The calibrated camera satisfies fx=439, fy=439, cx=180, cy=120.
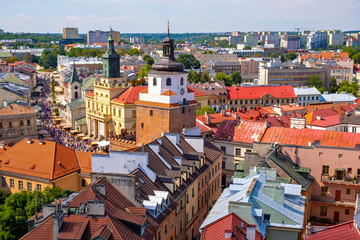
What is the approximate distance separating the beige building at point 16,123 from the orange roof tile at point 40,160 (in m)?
20.2

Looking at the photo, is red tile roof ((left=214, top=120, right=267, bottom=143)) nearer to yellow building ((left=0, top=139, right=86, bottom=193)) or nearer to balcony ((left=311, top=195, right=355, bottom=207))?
balcony ((left=311, top=195, right=355, bottom=207))

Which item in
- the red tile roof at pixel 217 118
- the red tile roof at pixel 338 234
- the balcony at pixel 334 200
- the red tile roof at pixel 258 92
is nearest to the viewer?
the red tile roof at pixel 338 234

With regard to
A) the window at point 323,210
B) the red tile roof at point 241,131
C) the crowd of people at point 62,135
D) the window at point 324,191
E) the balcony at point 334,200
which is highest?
the red tile roof at point 241,131

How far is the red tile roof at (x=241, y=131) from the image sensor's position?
174 feet

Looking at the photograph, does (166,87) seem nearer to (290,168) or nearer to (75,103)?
(290,168)

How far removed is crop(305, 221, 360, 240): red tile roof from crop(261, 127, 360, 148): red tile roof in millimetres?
20523

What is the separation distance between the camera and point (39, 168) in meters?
45.3

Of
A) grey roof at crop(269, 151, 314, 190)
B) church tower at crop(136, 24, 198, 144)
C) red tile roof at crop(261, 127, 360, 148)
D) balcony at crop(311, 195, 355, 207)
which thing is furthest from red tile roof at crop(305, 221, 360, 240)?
church tower at crop(136, 24, 198, 144)

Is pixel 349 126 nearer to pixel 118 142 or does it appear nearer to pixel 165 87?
pixel 165 87

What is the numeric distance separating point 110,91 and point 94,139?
33.0 ft

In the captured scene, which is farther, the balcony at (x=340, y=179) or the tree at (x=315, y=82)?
the tree at (x=315, y=82)

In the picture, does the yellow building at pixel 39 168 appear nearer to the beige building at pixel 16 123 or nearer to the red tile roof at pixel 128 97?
the beige building at pixel 16 123

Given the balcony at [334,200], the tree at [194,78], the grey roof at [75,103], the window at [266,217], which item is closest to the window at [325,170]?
the balcony at [334,200]

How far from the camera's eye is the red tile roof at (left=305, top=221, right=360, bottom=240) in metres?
24.1
